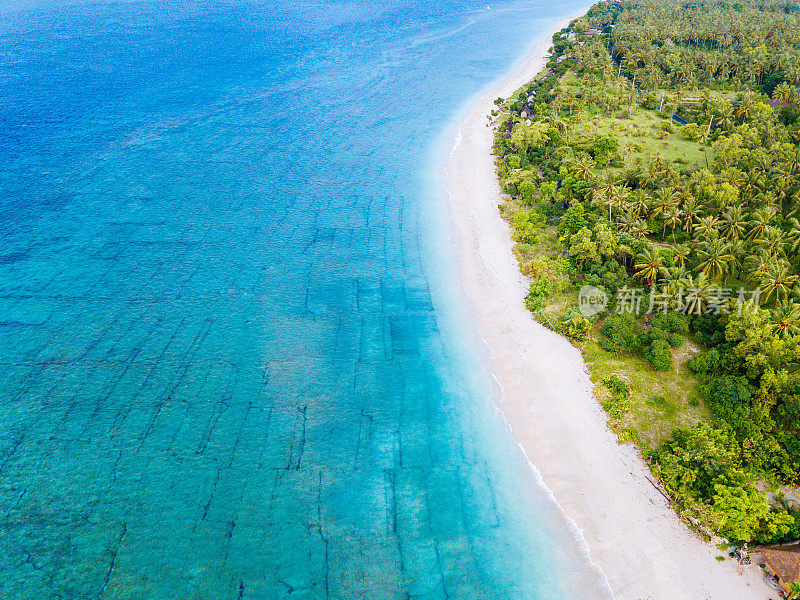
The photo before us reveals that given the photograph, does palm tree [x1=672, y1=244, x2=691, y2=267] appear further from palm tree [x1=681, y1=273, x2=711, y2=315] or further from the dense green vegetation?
palm tree [x1=681, y1=273, x2=711, y2=315]

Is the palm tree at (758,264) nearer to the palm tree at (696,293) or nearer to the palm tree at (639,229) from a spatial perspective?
the palm tree at (696,293)

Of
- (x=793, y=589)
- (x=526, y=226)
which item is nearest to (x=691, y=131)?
(x=526, y=226)

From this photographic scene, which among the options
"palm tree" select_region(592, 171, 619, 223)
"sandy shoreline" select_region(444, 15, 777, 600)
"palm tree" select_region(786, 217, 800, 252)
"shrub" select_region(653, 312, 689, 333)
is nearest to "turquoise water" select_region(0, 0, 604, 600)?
"sandy shoreline" select_region(444, 15, 777, 600)

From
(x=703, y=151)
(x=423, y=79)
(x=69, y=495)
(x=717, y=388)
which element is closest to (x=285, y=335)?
(x=69, y=495)

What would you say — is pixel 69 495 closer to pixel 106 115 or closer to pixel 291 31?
pixel 106 115

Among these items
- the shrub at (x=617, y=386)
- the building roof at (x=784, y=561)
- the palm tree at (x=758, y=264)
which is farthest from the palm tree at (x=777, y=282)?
the building roof at (x=784, y=561)

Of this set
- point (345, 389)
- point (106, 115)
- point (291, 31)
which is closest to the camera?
point (345, 389)

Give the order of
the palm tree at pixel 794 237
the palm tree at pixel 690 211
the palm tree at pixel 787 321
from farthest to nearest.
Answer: the palm tree at pixel 690 211
the palm tree at pixel 794 237
the palm tree at pixel 787 321
